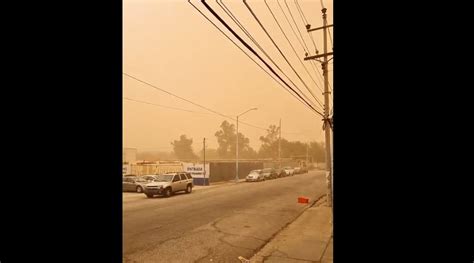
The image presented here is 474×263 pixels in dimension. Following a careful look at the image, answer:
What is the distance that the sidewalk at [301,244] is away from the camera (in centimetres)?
461

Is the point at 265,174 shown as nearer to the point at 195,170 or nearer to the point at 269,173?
the point at 269,173

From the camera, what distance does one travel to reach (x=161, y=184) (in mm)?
12047

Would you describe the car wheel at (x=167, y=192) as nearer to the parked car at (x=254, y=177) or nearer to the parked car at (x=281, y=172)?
the parked car at (x=254, y=177)

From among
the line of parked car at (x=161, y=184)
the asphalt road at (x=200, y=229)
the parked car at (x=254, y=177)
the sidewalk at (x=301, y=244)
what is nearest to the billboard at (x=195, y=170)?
the parked car at (x=254, y=177)

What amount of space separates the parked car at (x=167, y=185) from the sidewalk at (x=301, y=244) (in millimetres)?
5891

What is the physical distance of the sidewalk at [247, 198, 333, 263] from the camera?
4.61m

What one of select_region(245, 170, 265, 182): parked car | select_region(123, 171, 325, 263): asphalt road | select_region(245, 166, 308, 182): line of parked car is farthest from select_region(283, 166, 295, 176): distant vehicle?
select_region(123, 171, 325, 263): asphalt road

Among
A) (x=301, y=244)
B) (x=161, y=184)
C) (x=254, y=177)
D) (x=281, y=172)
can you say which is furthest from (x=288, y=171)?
(x=301, y=244)

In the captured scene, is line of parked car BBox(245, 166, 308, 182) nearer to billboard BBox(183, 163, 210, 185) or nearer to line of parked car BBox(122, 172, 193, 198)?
billboard BBox(183, 163, 210, 185)

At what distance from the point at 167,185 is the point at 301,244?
301 inches
